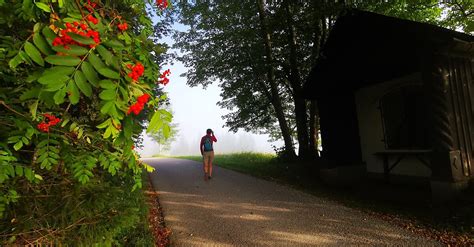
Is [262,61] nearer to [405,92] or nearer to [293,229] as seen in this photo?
[405,92]

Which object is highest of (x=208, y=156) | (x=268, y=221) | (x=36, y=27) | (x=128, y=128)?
(x=36, y=27)

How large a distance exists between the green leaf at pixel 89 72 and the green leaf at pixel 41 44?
0.23 metres

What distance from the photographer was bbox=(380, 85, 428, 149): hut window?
770 cm

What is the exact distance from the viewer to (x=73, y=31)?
1.17 meters

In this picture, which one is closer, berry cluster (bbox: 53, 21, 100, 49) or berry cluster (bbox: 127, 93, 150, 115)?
berry cluster (bbox: 53, 21, 100, 49)

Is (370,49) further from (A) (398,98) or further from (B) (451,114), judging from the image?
(B) (451,114)

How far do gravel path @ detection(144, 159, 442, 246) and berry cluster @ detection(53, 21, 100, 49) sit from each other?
3707 mm

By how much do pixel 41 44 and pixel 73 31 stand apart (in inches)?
5.6

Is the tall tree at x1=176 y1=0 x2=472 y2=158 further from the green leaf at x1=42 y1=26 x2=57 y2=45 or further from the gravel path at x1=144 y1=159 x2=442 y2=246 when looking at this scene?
the green leaf at x1=42 y1=26 x2=57 y2=45

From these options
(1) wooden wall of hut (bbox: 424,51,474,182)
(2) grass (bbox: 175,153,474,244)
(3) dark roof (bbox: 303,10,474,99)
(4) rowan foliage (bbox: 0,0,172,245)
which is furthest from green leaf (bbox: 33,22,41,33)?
(1) wooden wall of hut (bbox: 424,51,474,182)

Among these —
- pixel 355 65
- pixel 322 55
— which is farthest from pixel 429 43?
pixel 322 55

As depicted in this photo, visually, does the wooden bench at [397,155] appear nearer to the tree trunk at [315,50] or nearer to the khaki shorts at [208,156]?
the tree trunk at [315,50]

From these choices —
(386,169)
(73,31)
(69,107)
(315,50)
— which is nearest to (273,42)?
(315,50)

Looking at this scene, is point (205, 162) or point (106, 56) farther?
point (205, 162)
